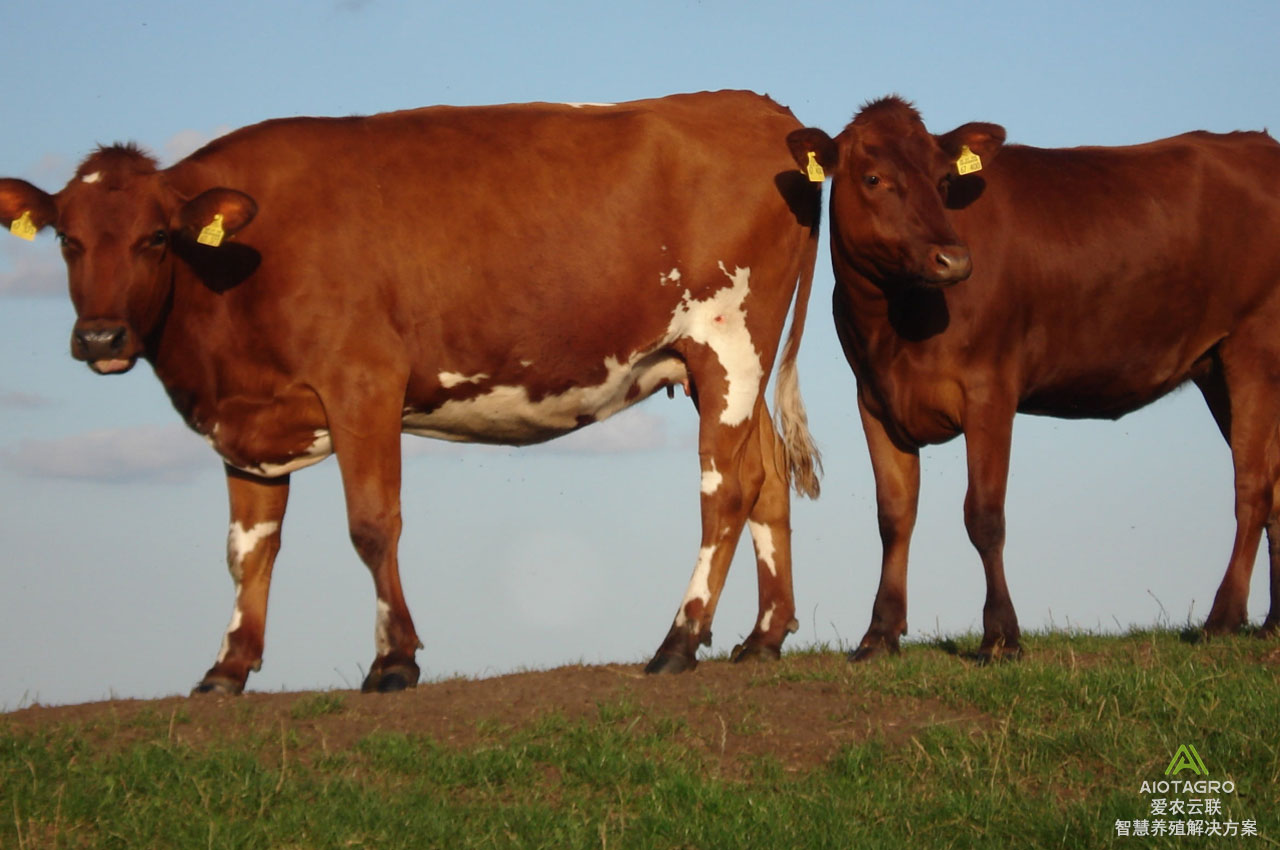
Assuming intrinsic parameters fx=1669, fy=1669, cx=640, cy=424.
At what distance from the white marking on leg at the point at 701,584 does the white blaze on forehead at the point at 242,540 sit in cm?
268

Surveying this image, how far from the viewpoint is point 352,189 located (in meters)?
10.4

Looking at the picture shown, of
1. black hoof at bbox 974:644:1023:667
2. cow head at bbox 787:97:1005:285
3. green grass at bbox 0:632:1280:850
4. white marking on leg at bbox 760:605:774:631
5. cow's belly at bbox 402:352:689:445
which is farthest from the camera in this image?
white marking on leg at bbox 760:605:774:631

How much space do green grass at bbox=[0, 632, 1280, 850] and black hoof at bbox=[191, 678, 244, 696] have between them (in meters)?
1.11

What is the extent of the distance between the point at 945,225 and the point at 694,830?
15.5 ft

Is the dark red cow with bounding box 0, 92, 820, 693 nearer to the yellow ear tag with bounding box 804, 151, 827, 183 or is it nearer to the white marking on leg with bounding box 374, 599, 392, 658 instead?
the white marking on leg with bounding box 374, 599, 392, 658

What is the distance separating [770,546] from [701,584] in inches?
41.2

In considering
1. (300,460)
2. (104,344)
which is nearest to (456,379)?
(300,460)

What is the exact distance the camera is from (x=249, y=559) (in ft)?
34.9

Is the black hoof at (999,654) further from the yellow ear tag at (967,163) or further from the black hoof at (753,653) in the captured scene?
the yellow ear tag at (967,163)

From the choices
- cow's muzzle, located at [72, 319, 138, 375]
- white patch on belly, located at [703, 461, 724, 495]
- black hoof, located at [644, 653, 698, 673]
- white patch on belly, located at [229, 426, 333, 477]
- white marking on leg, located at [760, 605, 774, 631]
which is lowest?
black hoof, located at [644, 653, 698, 673]

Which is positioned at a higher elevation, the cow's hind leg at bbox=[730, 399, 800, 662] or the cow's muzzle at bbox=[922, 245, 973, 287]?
the cow's muzzle at bbox=[922, 245, 973, 287]

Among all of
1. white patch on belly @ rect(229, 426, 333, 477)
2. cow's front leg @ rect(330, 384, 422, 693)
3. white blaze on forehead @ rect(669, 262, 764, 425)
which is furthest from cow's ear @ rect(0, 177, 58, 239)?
white blaze on forehead @ rect(669, 262, 764, 425)

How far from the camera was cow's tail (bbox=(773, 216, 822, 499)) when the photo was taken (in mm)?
11805

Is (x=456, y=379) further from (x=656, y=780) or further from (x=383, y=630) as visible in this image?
(x=656, y=780)
